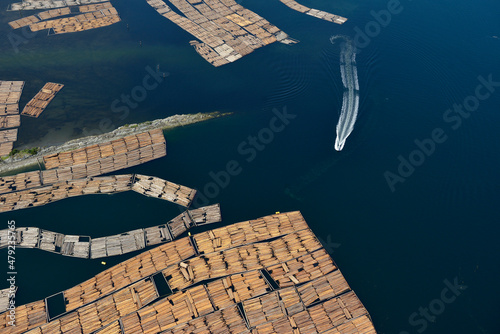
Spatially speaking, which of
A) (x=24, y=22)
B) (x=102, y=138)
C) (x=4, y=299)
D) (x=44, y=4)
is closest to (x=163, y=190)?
(x=102, y=138)

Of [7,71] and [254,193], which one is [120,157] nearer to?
[254,193]

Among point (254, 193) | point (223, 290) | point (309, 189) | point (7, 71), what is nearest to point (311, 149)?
point (309, 189)

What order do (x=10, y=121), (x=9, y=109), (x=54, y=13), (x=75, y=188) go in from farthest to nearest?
1. (x=54, y=13)
2. (x=9, y=109)
3. (x=10, y=121)
4. (x=75, y=188)

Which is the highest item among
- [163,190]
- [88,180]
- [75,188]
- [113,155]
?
[163,190]

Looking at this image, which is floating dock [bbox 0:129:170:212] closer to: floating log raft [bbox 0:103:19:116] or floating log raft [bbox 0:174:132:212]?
floating log raft [bbox 0:174:132:212]
